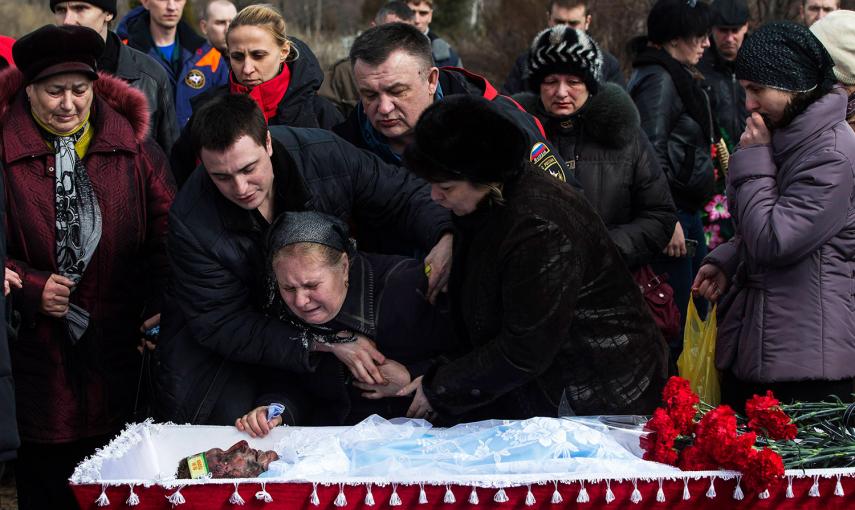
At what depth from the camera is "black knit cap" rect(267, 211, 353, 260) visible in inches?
139

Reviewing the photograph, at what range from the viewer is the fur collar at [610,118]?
458 centimetres

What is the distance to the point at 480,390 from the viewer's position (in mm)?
3385

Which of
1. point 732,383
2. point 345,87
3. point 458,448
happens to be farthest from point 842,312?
point 345,87

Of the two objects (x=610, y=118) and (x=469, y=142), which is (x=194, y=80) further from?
(x=469, y=142)

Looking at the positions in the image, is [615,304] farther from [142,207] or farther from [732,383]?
[142,207]

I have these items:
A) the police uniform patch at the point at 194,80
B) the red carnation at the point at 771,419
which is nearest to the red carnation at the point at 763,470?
the red carnation at the point at 771,419

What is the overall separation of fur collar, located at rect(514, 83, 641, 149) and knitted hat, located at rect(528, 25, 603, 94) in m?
0.07

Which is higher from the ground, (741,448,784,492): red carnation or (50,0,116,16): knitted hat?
(50,0,116,16): knitted hat

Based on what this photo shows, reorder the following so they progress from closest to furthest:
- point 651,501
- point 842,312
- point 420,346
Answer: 1. point 651,501
2. point 842,312
3. point 420,346

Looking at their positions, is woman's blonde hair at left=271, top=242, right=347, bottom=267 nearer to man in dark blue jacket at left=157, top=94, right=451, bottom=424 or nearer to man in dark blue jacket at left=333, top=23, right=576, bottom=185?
man in dark blue jacket at left=157, top=94, right=451, bottom=424

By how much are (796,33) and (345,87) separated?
3345mm

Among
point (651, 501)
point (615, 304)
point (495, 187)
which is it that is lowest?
point (651, 501)

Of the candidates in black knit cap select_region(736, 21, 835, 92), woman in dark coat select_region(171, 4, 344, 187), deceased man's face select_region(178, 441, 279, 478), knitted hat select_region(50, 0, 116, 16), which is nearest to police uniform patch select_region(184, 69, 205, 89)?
knitted hat select_region(50, 0, 116, 16)

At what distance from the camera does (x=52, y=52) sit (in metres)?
4.00
